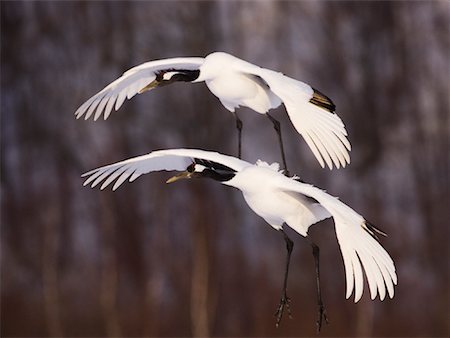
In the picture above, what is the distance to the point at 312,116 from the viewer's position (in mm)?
1577

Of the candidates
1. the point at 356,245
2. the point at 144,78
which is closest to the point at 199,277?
the point at 144,78

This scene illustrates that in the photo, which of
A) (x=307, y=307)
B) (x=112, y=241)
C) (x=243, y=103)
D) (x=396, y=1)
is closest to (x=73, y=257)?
(x=112, y=241)

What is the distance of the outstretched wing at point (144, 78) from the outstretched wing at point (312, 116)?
0.43 ft

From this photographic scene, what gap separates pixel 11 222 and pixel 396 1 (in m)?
2.43

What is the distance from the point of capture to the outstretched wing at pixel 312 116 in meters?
1.52

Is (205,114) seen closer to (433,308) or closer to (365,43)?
(365,43)

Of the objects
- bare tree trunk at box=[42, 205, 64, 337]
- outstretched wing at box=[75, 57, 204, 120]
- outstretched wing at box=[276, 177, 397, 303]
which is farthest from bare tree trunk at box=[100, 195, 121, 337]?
outstretched wing at box=[276, 177, 397, 303]

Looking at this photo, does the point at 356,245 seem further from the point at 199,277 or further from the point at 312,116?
the point at 199,277

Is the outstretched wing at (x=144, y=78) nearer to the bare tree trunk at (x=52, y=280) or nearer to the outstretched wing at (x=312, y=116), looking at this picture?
the outstretched wing at (x=312, y=116)

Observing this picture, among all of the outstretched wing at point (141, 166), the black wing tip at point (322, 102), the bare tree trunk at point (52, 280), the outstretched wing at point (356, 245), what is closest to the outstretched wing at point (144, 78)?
the outstretched wing at point (141, 166)

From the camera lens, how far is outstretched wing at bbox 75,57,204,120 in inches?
68.2

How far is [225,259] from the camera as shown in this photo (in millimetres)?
5359

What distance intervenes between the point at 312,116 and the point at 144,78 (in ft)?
1.48

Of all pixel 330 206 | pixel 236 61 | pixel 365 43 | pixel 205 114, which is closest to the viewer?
pixel 330 206
